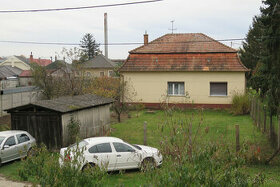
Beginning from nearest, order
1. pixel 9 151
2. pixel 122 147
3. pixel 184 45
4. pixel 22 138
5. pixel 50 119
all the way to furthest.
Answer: pixel 122 147 < pixel 9 151 < pixel 22 138 < pixel 50 119 < pixel 184 45

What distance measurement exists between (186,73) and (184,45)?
11.4ft

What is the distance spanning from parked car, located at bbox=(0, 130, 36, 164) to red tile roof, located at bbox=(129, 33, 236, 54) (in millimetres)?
16821

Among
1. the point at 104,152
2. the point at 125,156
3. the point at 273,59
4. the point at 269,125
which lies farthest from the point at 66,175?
the point at 269,125

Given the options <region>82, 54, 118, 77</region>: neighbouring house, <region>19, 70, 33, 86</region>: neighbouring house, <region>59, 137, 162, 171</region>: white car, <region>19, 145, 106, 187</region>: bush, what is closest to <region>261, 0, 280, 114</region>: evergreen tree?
<region>59, 137, 162, 171</region>: white car

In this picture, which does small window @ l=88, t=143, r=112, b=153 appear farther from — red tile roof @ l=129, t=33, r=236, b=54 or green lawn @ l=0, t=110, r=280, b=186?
red tile roof @ l=129, t=33, r=236, b=54

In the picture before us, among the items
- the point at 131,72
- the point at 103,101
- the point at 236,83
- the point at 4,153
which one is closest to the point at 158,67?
the point at 131,72

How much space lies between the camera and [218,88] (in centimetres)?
2688

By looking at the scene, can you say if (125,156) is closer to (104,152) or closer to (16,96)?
(104,152)

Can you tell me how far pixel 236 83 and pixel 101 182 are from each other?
22.6 meters

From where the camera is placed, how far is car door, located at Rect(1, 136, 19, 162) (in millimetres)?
13216

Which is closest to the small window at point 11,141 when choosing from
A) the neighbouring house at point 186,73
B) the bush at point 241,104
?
the neighbouring house at point 186,73

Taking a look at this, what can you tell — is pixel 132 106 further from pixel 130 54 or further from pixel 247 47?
pixel 247 47

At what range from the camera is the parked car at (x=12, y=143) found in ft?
43.4

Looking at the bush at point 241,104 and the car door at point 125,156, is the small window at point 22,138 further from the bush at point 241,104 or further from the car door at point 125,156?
the bush at point 241,104
